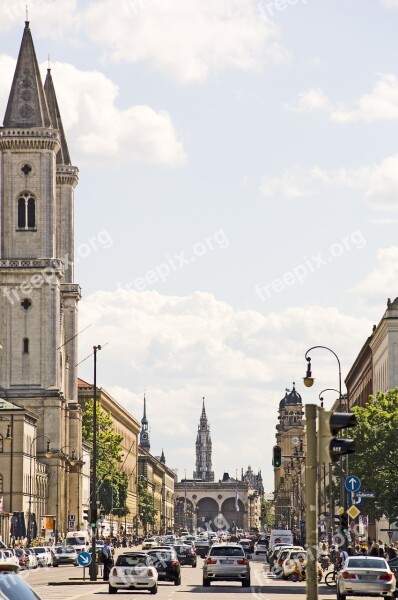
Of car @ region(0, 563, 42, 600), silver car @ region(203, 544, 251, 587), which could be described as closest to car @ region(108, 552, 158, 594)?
silver car @ region(203, 544, 251, 587)

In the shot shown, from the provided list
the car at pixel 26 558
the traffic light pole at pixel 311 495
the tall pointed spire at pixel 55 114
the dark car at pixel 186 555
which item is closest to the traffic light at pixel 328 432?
the traffic light pole at pixel 311 495

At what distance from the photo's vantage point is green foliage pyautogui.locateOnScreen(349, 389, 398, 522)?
239 feet

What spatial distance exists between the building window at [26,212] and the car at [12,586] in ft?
421

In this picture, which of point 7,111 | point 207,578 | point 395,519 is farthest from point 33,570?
point 7,111

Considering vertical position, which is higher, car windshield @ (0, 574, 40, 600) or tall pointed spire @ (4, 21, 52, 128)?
tall pointed spire @ (4, 21, 52, 128)

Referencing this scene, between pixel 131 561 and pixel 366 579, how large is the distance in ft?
32.2

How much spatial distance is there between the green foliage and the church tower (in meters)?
66.1

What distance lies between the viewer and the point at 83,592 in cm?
5000

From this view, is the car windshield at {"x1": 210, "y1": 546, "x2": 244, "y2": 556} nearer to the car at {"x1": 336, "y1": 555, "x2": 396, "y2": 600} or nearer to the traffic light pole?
the car at {"x1": 336, "y1": 555, "x2": 396, "y2": 600}

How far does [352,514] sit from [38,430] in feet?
272

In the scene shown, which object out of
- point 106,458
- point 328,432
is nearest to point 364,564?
point 328,432

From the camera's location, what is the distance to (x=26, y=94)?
5551 inches

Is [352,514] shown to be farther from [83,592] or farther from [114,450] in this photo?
[114,450]

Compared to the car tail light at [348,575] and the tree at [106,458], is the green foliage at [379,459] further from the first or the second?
the tree at [106,458]
